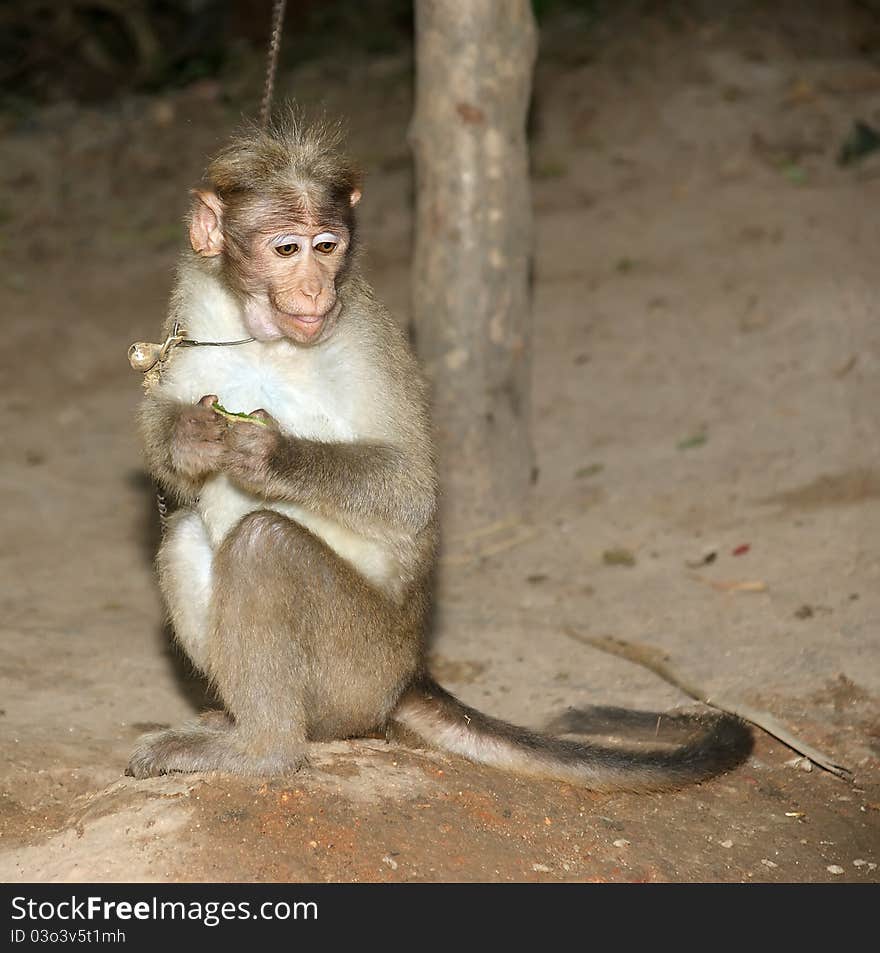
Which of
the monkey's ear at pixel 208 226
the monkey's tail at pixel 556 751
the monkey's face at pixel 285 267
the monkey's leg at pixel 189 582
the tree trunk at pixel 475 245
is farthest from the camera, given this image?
the tree trunk at pixel 475 245

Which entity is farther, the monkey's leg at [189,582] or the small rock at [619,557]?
the small rock at [619,557]

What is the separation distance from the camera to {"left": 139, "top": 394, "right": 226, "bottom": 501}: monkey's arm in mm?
4453

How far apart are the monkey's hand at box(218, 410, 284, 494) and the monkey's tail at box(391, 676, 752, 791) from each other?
1118 mm

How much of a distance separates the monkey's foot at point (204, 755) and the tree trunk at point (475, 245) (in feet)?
9.12

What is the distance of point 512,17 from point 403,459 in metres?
3.22

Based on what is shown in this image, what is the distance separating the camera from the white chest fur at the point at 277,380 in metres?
4.70

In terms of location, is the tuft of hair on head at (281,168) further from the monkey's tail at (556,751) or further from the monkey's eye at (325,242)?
the monkey's tail at (556,751)

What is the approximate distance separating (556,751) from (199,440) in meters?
1.65

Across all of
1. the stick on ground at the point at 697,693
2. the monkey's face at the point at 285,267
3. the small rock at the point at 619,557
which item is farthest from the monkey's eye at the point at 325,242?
the small rock at the point at 619,557

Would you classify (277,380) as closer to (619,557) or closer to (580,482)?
(619,557)

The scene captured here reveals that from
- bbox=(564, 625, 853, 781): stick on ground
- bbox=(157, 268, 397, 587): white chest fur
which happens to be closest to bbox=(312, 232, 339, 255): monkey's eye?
bbox=(157, 268, 397, 587): white chest fur

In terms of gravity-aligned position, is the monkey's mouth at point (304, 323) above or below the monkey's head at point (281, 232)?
below

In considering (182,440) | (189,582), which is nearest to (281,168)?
(182,440)

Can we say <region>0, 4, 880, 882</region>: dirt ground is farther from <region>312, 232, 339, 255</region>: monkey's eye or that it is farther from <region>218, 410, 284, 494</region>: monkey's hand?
<region>312, 232, 339, 255</region>: monkey's eye
